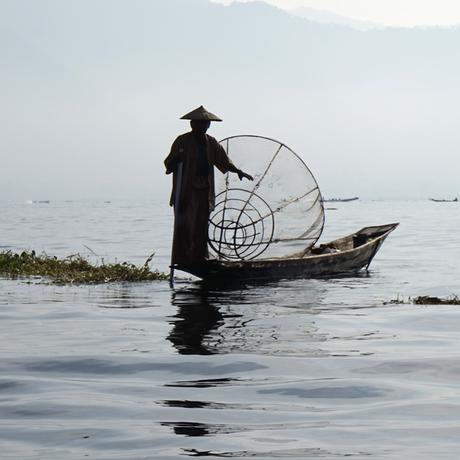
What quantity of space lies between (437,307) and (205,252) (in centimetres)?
391

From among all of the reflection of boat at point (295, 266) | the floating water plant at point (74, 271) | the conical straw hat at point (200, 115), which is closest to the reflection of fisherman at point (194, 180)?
the conical straw hat at point (200, 115)

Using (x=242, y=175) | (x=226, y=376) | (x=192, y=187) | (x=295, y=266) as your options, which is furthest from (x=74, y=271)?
(x=226, y=376)

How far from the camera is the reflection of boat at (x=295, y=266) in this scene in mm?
14695

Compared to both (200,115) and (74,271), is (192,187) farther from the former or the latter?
(74,271)

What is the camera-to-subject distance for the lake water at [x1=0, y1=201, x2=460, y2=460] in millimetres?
5102

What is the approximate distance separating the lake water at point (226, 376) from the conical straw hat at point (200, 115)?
2595 mm

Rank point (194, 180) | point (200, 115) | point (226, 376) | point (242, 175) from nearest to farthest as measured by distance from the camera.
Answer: point (226, 376)
point (200, 115)
point (194, 180)
point (242, 175)

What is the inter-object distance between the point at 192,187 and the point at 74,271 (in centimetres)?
305

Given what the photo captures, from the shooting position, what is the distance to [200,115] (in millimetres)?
13961

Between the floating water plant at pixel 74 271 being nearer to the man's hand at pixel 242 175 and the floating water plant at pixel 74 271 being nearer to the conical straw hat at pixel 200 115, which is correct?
the man's hand at pixel 242 175

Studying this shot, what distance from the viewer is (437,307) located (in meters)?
12.3

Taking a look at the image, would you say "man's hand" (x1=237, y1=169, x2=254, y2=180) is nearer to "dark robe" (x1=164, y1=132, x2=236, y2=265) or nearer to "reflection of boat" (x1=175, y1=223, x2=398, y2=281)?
"dark robe" (x1=164, y1=132, x2=236, y2=265)

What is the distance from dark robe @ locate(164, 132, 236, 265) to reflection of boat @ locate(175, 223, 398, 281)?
32cm

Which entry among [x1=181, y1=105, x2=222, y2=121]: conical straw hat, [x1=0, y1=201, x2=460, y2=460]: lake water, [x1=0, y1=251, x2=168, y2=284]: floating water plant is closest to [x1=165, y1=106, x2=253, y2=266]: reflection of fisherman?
[x1=181, y1=105, x2=222, y2=121]: conical straw hat
